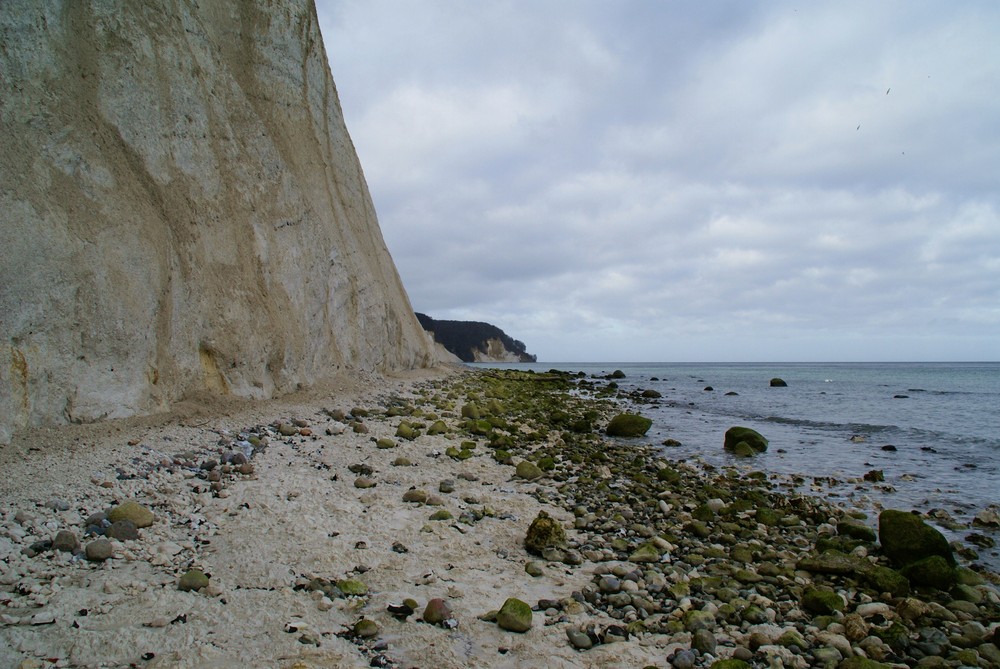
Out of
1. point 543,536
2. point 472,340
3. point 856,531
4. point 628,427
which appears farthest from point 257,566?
point 472,340

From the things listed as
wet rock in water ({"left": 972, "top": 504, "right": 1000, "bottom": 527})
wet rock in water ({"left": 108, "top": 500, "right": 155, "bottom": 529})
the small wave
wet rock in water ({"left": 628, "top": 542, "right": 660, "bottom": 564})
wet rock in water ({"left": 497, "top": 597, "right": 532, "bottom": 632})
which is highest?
wet rock in water ({"left": 108, "top": 500, "right": 155, "bottom": 529})

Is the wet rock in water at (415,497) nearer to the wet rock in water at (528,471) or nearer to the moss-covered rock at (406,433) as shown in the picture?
the wet rock in water at (528,471)

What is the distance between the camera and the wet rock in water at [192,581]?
4.30m

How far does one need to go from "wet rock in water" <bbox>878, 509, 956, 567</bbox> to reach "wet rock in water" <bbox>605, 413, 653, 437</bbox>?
8.66 metres

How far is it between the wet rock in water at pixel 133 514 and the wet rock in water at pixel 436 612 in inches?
119

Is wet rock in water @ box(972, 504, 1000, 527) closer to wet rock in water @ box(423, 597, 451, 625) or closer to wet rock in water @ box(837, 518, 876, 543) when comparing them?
wet rock in water @ box(837, 518, 876, 543)

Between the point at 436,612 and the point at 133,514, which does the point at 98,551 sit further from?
the point at 436,612

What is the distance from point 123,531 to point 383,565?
242 cm

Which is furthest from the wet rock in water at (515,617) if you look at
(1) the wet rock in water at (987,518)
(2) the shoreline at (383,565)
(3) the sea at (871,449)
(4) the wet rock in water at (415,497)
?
(1) the wet rock in water at (987,518)

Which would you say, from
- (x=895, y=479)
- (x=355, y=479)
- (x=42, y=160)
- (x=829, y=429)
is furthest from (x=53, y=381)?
(x=829, y=429)

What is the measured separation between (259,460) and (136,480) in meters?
1.67

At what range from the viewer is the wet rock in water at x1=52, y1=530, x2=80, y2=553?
461 cm

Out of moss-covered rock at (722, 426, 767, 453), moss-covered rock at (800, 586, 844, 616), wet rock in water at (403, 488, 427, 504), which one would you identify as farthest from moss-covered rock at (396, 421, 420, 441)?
moss-covered rock at (722, 426, 767, 453)

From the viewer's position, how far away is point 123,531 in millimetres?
4957
